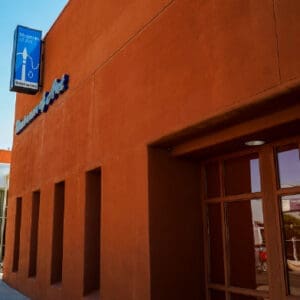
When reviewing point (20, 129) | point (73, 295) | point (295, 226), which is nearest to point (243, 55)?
point (295, 226)

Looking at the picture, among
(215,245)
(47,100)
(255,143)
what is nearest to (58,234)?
(47,100)

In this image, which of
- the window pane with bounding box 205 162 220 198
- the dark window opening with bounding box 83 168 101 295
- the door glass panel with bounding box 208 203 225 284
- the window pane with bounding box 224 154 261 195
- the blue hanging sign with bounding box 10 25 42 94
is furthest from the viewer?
the blue hanging sign with bounding box 10 25 42 94

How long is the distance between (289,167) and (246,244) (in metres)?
1.28

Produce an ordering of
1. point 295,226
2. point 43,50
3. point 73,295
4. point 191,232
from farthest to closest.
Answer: point 43,50 < point 73,295 < point 191,232 < point 295,226

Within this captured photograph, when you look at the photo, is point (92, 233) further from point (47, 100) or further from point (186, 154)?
point (47, 100)

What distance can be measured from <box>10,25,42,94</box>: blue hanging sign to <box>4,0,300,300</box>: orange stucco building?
12.0ft

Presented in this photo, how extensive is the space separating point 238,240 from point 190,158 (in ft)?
4.67

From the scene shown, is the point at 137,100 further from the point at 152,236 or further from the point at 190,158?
the point at 152,236

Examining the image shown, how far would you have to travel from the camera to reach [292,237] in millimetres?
4684

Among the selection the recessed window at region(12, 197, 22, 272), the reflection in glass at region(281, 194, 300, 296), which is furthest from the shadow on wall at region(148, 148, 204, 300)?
the recessed window at region(12, 197, 22, 272)

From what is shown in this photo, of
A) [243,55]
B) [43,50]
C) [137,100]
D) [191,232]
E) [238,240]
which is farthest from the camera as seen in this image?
[43,50]

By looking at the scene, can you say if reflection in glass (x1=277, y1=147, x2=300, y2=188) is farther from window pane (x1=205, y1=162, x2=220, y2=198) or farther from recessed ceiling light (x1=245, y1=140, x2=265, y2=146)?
window pane (x1=205, y1=162, x2=220, y2=198)

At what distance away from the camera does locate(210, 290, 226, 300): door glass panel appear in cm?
557

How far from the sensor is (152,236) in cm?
551
